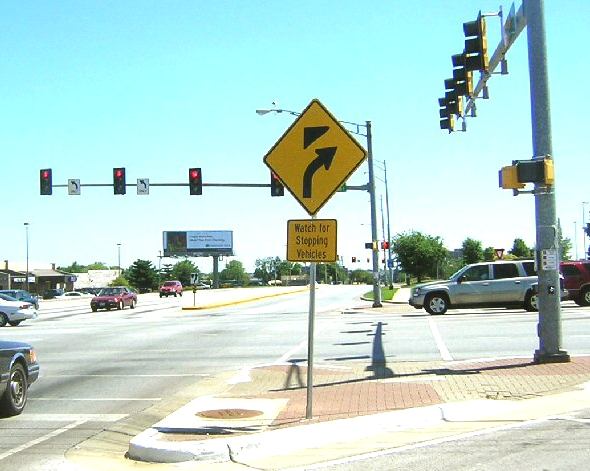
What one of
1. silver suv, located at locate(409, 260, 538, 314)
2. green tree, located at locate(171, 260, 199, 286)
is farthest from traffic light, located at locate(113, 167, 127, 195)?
green tree, located at locate(171, 260, 199, 286)

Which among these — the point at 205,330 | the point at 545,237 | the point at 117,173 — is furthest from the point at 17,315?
the point at 545,237

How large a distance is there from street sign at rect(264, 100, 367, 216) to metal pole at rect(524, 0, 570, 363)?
17.5 ft

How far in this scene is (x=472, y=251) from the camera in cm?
8800

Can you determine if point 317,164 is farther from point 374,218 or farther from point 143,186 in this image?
A: point 374,218

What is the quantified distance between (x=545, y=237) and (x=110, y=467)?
8.53 meters

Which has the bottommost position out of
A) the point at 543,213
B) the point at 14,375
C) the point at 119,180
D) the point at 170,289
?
the point at 170,289

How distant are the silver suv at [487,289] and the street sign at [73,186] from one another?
16.1 m

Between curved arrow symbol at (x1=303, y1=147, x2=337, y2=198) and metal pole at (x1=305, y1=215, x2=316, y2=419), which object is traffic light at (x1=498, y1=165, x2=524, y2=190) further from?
metal pole at (x1=305, y1=215, x2=316, y2=419)

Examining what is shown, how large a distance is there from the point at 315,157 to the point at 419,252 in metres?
65.1

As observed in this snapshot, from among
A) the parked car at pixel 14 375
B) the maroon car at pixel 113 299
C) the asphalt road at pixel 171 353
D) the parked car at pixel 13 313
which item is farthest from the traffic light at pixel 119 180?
the parked car at pixel 14 375

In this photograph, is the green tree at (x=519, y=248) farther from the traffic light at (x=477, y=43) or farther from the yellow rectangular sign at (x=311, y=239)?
the yellow rectangular sign at (x=311, y=239)

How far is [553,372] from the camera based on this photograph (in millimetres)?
11898

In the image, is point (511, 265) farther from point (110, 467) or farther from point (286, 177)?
point (110, 467)

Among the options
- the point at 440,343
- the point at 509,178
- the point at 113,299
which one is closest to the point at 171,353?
the point at 440,343
